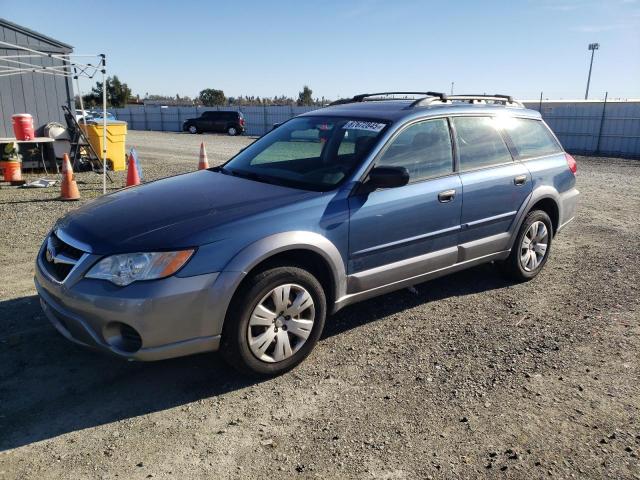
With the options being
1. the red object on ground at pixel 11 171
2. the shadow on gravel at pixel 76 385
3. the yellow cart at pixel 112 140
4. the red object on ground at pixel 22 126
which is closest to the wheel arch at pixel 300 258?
the shadow on gravel at pixel 76 385

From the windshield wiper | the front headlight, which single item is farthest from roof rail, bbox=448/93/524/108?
the front headlight

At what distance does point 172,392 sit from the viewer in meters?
3.40

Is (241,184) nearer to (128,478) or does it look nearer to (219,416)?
(219,416)

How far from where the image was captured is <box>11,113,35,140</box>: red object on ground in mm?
11914

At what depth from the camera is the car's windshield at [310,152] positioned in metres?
4.05

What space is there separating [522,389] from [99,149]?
480 inches

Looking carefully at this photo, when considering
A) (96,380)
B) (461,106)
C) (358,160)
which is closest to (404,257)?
(358,160)

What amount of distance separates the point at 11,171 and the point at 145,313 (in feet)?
31.4

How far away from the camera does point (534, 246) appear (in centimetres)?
546

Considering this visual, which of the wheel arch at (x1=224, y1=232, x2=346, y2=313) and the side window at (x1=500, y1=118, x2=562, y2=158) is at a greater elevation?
the side window at (x1=500, y1=118, x2=562, y2=158)

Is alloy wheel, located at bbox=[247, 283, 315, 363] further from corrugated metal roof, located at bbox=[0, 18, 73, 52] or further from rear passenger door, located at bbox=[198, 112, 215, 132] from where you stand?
rear passenger door, located at bbox=[198, 112, 215, 132]

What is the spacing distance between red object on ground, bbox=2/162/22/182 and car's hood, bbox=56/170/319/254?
318 inches

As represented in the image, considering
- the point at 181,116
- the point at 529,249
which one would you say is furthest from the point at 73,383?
the point at 181,116

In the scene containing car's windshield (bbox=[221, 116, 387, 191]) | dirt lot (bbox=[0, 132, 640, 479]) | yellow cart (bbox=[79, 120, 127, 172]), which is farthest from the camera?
yellow cart (bbox=[79, 120, 127, 172])
